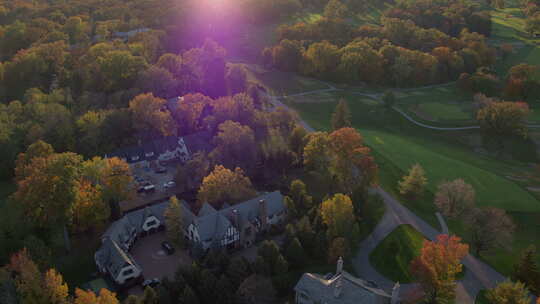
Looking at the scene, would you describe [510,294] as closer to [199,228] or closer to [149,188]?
[199,228]

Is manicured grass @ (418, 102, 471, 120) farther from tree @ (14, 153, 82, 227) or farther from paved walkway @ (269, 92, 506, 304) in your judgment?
tree @ (14, 153, 82, 227)

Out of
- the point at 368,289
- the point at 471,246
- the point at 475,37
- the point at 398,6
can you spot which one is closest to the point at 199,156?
the point at 368,289

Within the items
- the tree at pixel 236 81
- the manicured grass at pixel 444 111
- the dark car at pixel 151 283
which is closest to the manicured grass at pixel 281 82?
the tree at pixel 236 81

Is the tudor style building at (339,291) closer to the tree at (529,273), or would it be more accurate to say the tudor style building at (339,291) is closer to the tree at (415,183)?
the tree at (529,273)

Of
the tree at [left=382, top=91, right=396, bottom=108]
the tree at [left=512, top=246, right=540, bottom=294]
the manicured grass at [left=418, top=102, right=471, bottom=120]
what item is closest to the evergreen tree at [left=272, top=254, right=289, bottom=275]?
the tree at [left=512, top=246, right=540, bottom=294]

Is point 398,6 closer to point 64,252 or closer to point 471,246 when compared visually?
point 471,246
